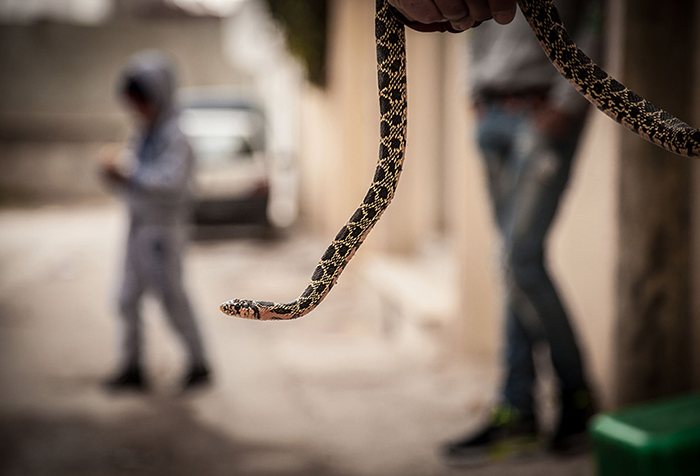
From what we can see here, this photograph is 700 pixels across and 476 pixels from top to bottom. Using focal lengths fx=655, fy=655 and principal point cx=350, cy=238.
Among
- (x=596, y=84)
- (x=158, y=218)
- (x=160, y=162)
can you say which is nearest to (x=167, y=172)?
(x=160, y=162)

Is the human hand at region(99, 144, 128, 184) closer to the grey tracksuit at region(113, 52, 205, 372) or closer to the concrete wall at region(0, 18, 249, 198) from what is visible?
the grey tracksuit at region(113, 52, 205, 372)

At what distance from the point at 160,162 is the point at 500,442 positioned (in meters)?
2.21

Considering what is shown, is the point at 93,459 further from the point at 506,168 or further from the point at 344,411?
the point at 506,168

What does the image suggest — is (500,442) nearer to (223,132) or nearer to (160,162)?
(160,162)

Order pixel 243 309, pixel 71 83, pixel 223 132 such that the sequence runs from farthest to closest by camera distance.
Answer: pixel 71 83 < pixel 223 132 < pixel 243 309

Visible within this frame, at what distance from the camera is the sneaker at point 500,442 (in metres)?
2.44

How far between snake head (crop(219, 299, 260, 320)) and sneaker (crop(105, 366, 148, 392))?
289cm

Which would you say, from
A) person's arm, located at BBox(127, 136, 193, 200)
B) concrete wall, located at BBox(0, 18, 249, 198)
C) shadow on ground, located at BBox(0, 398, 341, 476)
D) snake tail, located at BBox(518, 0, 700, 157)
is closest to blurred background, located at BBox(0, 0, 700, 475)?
shadow on ground, located at BBox(0, 398, 341, 476)

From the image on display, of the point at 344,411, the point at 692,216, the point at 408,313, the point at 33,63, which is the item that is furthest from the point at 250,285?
the point at 33,63

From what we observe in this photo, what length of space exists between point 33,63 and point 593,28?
21.3 meters

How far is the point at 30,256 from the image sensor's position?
27.2 feet

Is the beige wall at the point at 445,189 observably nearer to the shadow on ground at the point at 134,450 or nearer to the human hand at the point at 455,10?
the shadow on ground at the point at 134,450

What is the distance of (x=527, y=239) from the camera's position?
2326 millimetres

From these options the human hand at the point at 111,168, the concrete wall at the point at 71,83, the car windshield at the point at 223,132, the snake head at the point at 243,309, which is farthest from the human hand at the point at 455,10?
the concrete wall at the point at 71,83
